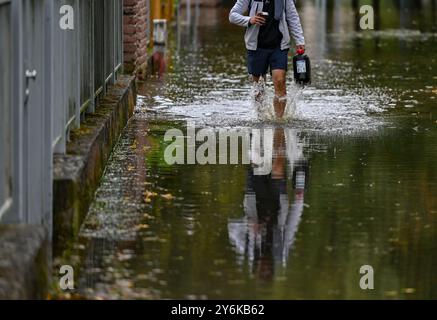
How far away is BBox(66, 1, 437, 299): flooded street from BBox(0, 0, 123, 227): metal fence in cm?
54

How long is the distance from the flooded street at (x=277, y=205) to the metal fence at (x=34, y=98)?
0.54 m

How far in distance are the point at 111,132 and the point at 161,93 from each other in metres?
5.63

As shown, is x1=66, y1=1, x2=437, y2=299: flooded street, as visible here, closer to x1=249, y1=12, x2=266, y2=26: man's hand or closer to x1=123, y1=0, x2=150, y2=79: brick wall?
x1=123, y1=0, x2=150, y2=79: brick wall

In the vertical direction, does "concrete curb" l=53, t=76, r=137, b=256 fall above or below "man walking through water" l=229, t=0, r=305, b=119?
below

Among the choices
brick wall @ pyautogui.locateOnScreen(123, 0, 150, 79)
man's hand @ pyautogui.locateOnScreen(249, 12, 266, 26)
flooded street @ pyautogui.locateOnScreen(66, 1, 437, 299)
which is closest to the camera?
flooded street @ pyautogui.locateOnScreen(66, 1, 437, 299)

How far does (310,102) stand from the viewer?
17.2 m

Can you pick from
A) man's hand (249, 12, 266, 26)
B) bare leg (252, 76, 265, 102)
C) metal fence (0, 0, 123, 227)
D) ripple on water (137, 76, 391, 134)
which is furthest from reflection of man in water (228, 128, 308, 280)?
bare leg (252, 76, 265, 102)

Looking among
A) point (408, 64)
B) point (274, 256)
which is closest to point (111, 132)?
point (274, 256)

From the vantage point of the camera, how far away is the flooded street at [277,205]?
7.89 m

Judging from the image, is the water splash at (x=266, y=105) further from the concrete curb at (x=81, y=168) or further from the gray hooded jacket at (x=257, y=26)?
the concrete curb at (x=81, y=168)

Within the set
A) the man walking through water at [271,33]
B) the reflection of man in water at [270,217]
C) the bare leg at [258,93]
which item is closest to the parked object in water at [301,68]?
the man walking through water at [271,33]

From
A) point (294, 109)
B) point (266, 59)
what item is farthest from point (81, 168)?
point (294, 109)

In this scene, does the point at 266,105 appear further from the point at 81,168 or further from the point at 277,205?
the point at 81,168

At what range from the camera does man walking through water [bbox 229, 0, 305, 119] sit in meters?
15.4
